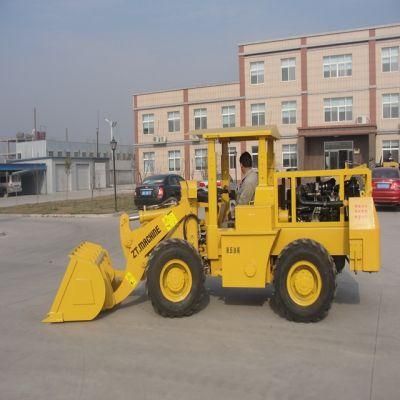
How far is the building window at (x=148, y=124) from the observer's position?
53978 millimetres

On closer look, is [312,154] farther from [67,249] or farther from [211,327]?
[211,327]

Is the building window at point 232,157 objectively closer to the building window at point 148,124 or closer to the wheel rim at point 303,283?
the wheel rim at point 303,283

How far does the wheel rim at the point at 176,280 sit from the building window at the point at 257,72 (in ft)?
140

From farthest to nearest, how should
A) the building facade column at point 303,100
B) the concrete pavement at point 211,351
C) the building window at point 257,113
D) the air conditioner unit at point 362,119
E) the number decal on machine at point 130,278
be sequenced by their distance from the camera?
the building window at point 257,113, the building facade column at point 303,100, the air conditioner unit at point 362,119, the number decal on machine at point 130,278, the concrete pavement at point 211,351

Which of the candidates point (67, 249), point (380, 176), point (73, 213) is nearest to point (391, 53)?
point (380, 176)

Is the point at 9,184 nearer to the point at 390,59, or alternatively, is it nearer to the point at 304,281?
the point at 390,59

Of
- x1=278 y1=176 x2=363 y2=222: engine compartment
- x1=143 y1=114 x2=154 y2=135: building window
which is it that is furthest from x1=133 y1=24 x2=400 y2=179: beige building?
x1=278 y1=176 x2=363 y2=222: engine compartment

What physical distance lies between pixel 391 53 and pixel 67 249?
124 ft

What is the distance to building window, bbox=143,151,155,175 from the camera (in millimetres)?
54125

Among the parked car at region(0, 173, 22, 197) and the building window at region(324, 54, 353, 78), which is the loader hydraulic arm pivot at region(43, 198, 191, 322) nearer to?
the building window at region(324, 54, 353, 78)

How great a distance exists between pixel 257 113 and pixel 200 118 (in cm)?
634

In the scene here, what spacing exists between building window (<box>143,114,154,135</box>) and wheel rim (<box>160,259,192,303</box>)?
48.4 m

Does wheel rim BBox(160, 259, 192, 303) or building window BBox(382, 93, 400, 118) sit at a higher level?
building window BBox(382, 93, 400, 118)

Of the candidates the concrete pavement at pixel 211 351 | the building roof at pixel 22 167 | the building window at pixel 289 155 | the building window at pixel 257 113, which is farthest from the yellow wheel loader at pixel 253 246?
the building roof at pixel 22 167
